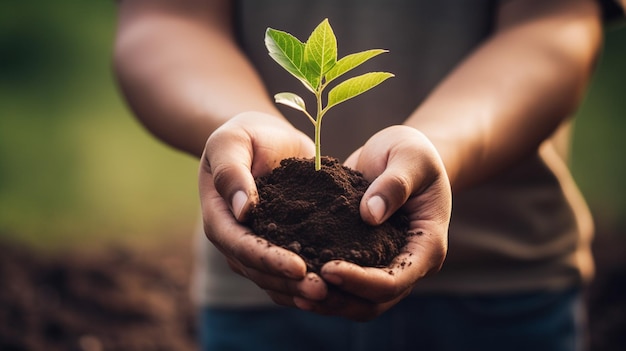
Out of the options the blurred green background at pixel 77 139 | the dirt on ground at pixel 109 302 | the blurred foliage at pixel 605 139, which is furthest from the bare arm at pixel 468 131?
the blurred green background at pixel 77 139

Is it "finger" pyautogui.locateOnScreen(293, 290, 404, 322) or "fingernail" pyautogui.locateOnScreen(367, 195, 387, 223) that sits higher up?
"fingernail" pyautogui.locateOnScreen(367, 195, 387, 223)

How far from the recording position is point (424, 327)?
1623mm

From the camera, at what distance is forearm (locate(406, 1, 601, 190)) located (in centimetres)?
131

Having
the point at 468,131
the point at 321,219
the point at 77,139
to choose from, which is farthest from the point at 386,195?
the point at 77,139

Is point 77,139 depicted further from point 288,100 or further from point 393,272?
point 393,272

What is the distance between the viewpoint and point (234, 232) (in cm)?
100

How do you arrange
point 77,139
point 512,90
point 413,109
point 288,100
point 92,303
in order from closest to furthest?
point 288,100 < point 512,90 < point 413,109 < point 92,303 < point 77,139

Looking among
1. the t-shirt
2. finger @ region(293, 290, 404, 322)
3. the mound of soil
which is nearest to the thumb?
finger @ region(293, 290, 404, 322)

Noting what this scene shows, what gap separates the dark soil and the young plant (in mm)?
88

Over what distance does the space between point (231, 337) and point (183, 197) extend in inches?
84.5

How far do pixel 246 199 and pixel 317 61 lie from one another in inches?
10.8

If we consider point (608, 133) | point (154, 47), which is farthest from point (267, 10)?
point (608, 133)

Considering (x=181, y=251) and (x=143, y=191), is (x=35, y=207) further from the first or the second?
(x=181, y=251)

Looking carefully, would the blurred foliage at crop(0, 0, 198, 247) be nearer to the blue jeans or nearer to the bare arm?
the blue jeans
